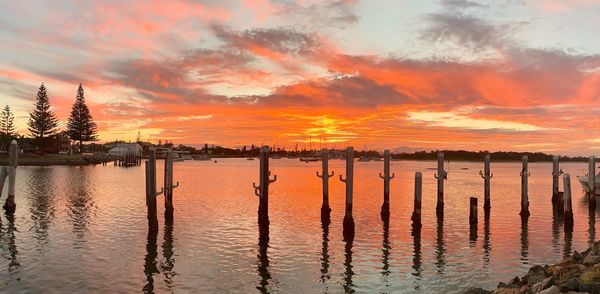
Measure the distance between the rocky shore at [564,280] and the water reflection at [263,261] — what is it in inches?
222

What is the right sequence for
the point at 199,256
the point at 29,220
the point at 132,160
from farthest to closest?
the point at 132,160
the point at 29,220
the point at 199,256

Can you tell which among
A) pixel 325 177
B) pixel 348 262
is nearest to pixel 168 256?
pixel 348 262

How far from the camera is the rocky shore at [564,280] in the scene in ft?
30.2

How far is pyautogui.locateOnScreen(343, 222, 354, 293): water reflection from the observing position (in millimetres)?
14373

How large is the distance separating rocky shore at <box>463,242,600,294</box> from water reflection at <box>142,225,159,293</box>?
8.65 metres

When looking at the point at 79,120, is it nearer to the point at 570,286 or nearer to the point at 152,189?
the point at 152,189

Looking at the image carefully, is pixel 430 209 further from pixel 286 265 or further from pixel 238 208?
pixel 286 265

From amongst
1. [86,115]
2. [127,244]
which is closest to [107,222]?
[127,244]

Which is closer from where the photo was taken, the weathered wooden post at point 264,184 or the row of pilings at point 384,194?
the weathered wooden post at point 264,184

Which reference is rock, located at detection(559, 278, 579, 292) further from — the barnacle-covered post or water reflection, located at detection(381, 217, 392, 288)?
the barnacle-covered post

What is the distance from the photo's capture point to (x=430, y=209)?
3450 cm

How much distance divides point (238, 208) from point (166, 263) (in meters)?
16.6

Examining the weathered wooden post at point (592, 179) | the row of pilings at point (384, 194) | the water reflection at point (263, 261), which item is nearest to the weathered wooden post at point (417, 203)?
the row of pilings at point (384, 194)

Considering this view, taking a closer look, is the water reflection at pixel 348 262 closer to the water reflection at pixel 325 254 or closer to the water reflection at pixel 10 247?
the water reflection at pixel 325 254
